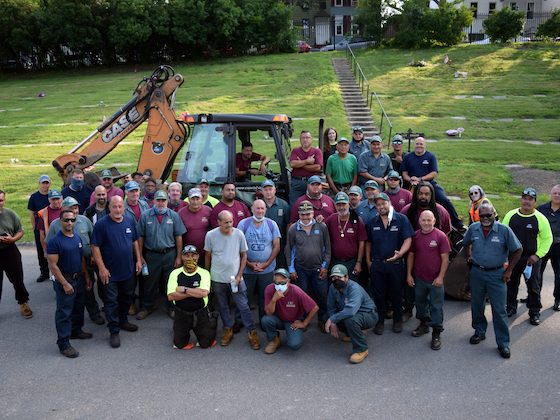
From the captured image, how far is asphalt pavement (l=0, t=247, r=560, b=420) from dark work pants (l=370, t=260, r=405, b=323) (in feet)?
1.15

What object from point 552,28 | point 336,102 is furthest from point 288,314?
point 552,28

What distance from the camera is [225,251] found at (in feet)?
22.9

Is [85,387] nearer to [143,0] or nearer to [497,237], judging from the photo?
[497,237]

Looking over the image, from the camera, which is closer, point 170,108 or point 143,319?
point 143,319

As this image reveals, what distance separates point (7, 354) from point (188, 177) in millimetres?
3606

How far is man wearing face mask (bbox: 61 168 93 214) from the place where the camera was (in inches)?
352

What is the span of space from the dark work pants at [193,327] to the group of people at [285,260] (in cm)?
1

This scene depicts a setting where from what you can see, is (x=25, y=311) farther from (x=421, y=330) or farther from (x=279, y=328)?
(x=421, y=330)

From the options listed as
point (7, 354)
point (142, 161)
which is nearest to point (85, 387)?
point (7, 354)

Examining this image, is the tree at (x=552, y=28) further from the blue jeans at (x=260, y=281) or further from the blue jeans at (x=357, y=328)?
the blue jeans at (x=357, y=328)

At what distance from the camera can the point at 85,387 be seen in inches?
232

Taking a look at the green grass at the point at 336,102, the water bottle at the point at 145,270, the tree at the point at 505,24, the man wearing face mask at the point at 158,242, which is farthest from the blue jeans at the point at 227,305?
the tree at the point at 505,24

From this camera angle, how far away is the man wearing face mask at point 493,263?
646 centimetres

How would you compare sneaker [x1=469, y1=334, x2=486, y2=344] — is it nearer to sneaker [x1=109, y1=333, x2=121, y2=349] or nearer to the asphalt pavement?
the asphalt pavement
